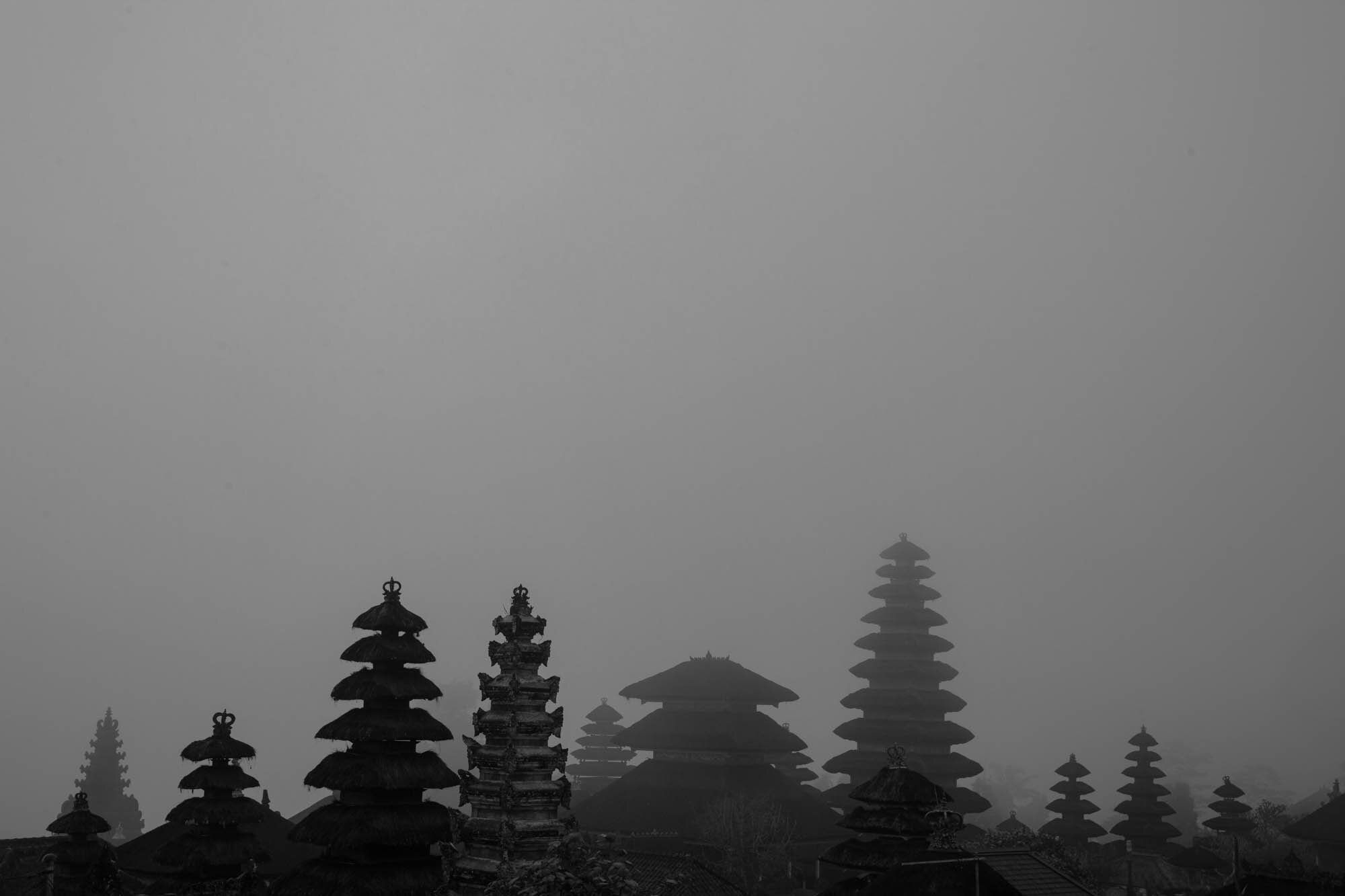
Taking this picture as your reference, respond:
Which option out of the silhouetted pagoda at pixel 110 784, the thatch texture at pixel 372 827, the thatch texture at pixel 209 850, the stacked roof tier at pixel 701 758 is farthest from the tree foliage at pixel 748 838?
the silhouetted pagoda at pixel 110 784

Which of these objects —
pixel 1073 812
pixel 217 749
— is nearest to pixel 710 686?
pixel 1073 812

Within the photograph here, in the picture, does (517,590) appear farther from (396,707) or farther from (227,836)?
(227,836)

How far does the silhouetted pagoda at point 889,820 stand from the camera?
34.2m

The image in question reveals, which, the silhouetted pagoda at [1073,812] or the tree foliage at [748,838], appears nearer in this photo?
the tree foliage at [748,838]

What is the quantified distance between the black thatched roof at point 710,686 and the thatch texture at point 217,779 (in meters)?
32.4

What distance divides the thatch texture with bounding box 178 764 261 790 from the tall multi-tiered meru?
116 ft

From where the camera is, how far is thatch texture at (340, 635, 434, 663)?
2965cm

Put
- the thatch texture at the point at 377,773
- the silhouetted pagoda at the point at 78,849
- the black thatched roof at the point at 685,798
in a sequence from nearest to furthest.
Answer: the thatch texture at the point at 377,773 < the silhouetted pagoda at the point at 78,849 < the black thatched roof at the point at 685,798

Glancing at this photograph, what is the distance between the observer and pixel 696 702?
64.6m

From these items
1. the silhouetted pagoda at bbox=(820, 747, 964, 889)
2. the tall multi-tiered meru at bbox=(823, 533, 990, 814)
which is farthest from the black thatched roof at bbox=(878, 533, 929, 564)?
the silhouetted pagoda at bbox=(820, 747, 964, 889)

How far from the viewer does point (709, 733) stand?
61281 mm

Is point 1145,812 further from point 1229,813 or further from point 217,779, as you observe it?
point 217,779

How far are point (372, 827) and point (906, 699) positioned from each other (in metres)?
45.0

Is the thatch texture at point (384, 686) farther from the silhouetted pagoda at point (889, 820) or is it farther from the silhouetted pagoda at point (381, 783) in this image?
the silhouetted pagoda at point (889, 820)
